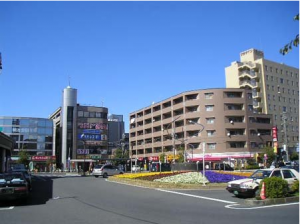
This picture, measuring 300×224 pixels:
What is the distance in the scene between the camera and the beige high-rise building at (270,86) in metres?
92.6

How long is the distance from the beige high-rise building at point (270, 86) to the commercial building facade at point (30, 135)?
59716 mm

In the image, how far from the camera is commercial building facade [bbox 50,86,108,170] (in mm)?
101188

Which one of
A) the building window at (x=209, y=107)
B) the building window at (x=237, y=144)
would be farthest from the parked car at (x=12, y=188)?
the building window at (x=209, y=107)

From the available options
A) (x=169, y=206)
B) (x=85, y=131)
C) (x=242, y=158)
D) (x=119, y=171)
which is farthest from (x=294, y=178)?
(x=85, y=131)

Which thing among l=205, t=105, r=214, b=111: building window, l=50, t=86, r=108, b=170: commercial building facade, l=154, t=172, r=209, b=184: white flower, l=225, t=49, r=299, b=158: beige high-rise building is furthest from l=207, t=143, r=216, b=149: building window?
l=154, t=172, r=209, b=184: white flower

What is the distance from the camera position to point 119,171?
43.9 meters

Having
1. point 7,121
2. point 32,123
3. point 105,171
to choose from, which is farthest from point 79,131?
point 105,171

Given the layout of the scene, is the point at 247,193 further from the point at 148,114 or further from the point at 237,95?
the point at 148,114

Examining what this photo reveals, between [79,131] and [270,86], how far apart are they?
57.2 meters

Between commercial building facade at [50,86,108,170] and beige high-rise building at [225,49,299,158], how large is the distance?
4171 cm

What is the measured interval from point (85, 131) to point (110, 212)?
92439 mm

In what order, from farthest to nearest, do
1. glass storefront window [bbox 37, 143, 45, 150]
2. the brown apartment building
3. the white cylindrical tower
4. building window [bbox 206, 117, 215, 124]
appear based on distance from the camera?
glass storefront window [bbox 37, 143, 45, 150]
the white cylindrical tower
building window [bbox 206, 117, 215, 124]
the brown apartment building

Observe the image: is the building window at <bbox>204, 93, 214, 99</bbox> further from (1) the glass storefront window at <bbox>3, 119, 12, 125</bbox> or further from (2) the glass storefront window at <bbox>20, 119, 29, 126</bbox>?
(1) the glass storefront window at <bbox>3, 119, 12, 125</bbox>

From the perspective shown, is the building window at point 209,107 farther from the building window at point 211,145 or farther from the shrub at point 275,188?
the shrub at point 275,188
